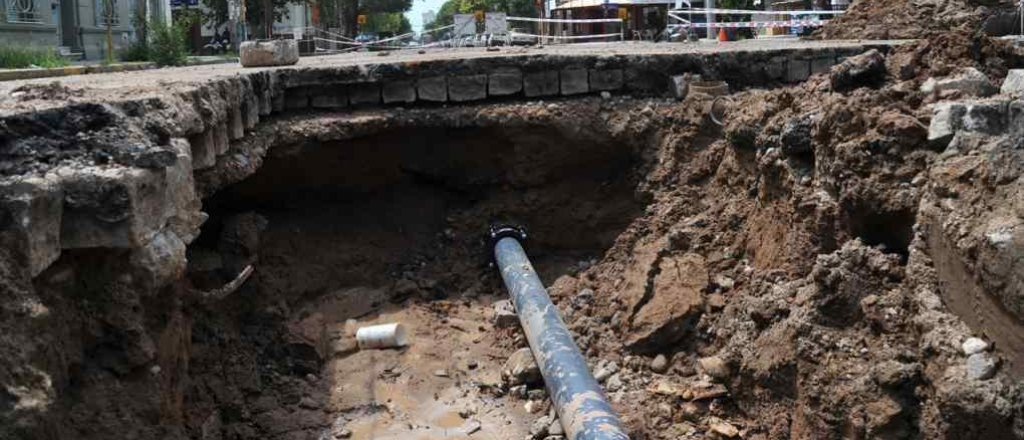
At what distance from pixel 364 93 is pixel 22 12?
13964mm

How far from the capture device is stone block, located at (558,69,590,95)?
23.6 feet

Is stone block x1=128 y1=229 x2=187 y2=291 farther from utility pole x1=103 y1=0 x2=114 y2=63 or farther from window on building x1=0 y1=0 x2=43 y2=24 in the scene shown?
window on building x1=0 y1=0 x2=43 y2=24

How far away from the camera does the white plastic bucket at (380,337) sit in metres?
6.06

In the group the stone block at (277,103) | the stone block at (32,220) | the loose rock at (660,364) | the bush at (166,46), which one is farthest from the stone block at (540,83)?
the bush at (166,46)

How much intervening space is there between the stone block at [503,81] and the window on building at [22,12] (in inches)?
550

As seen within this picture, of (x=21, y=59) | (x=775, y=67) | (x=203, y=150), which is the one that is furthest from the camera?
(x=21, y=59)

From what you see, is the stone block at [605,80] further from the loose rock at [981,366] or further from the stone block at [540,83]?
the loose rock at [981,366]

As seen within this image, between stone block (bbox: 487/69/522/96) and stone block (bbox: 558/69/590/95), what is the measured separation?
33 centimetres

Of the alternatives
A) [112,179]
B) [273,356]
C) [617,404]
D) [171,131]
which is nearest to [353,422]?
[273,356]

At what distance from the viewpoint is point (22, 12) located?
17.9 meters

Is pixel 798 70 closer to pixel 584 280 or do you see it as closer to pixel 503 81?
pixel 503 81

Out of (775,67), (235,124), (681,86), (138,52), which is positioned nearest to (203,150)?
(235,124)

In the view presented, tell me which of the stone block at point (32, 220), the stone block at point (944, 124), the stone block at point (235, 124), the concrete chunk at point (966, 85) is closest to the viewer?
the stone block at point (32, 220)

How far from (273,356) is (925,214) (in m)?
3.77
